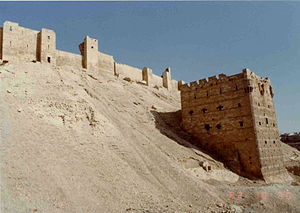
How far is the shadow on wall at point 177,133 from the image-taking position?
Answer: 612 inches

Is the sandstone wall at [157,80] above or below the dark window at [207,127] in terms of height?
above

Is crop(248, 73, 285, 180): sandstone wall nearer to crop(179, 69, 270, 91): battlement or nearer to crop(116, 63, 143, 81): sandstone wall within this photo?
crop(179, 69, 270, 91): battlement

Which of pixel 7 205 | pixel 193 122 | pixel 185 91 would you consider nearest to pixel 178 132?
pixel 193 122

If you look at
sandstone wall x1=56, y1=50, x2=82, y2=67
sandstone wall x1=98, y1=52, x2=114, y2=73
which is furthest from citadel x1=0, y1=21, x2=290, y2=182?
sandstone wall x1=98, y1=52, x2=114, y2=73

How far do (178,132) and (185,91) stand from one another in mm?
3327

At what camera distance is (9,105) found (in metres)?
10.8

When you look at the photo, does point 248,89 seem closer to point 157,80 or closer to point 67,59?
point 67,59

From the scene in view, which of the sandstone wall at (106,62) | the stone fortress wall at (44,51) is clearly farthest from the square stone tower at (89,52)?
the sandstone wall at (106,62)

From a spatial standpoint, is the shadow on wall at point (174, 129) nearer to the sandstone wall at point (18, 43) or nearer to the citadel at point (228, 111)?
the citadel at point (228, 111)

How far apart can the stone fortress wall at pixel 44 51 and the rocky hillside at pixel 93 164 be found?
13.3ft

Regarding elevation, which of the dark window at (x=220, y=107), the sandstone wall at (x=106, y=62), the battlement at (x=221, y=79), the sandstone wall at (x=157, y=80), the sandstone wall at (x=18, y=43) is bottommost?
the dark window at (x=220, y=107)

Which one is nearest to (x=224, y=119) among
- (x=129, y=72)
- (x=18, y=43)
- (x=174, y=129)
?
(x=174, y=129)

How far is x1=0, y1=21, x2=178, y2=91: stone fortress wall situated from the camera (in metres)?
19.1

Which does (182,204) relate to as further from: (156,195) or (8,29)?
(8,29)
